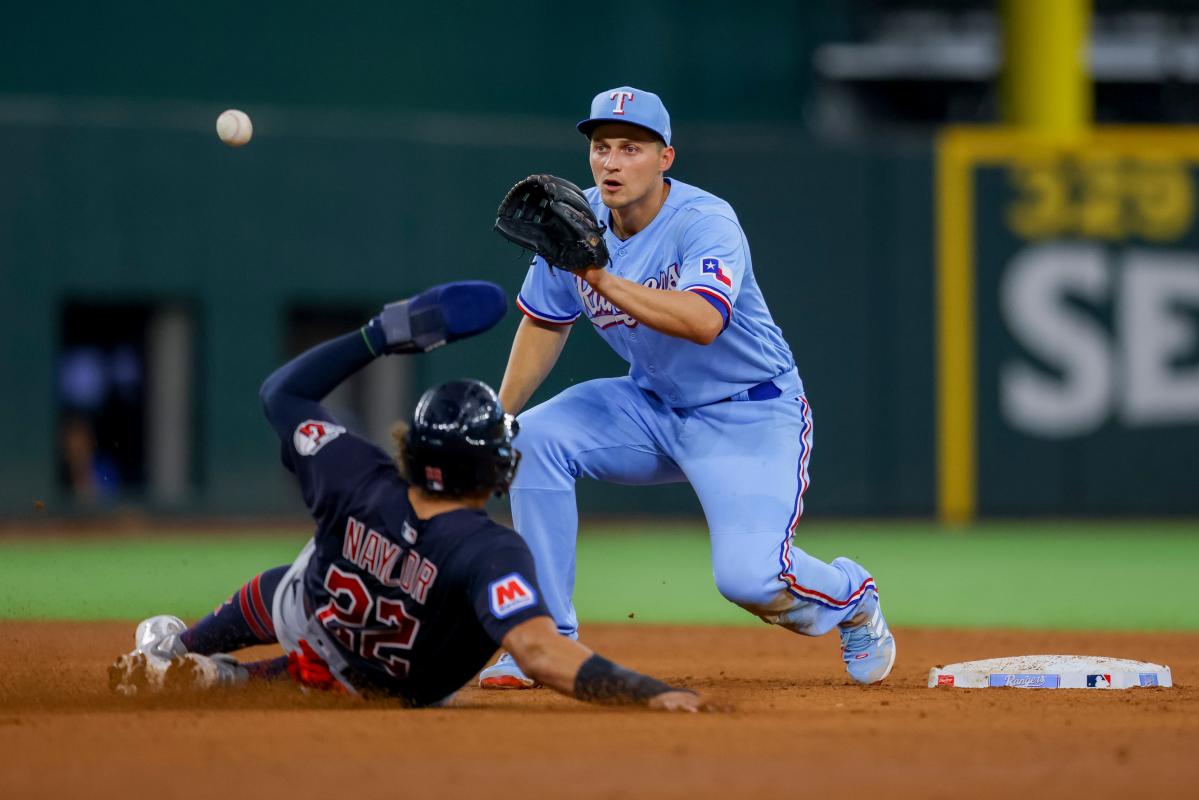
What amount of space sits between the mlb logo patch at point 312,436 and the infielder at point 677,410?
984 millimetres

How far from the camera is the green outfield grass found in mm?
8438

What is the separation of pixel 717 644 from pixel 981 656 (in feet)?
3.76

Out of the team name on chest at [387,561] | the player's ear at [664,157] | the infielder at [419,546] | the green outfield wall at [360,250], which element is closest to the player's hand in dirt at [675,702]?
the infielder at [419,546]

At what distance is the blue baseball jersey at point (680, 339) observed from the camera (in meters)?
5.41

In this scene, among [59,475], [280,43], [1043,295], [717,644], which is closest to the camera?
[717,644]

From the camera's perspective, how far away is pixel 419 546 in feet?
14.1

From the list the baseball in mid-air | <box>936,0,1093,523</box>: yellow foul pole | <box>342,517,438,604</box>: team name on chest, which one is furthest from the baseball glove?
<box>936,0,1093,523</box>: yellow foul pole

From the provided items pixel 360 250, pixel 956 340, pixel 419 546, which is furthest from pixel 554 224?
pixel 956 340

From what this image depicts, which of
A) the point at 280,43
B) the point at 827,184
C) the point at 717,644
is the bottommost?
Result: the point at 717,644

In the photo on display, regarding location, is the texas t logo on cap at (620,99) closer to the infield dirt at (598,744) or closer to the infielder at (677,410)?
the infielder at (677,410)

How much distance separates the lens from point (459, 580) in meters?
4.24

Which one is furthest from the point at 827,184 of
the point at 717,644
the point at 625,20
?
the point at 717,644

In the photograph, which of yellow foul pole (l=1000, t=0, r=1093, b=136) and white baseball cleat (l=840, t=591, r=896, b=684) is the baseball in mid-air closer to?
white baseball cleat (l=840, t=591, r=896, b=684)

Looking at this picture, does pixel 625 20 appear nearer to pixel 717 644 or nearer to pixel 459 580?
pixel 717 644
